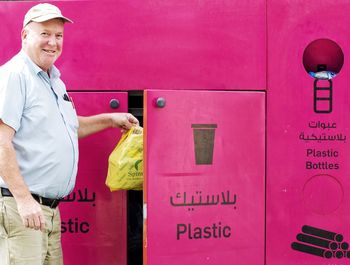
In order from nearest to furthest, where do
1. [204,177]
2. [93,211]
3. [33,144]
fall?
[33,144]
[204,177]
[93,211]

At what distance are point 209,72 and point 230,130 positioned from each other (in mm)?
297

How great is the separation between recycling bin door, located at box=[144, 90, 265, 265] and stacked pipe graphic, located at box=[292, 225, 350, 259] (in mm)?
223

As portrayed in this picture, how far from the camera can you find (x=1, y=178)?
6.95ft

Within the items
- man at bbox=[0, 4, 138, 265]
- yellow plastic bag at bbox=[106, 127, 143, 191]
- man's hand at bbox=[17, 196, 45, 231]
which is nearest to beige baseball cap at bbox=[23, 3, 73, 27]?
man at bbox=[0, 4, 138, 265]

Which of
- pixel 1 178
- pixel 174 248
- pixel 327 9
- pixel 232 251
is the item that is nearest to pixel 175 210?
pixel 174 248

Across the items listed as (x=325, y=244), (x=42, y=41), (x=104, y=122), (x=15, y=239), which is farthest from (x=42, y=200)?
(x=325, y=244)

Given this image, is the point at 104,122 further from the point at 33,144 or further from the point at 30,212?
the point at 30,212

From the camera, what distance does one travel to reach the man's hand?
2.02 meters

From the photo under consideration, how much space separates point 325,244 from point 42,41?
1484 millimetres

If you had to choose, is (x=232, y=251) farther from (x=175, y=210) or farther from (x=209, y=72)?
(x=209, y=72)

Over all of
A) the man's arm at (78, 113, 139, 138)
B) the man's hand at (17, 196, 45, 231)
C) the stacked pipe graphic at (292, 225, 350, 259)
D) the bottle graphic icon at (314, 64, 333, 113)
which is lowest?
the stacked pipe graphic at (292, 225, 350, 259)

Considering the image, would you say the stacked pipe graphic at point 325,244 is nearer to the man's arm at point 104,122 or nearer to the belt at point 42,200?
the man's arm at point 104,122

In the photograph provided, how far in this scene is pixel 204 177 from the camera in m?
2.34

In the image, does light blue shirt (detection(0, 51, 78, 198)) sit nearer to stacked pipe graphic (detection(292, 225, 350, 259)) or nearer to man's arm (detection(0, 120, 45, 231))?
man's arm (detection(0, 120, 45, 231))
